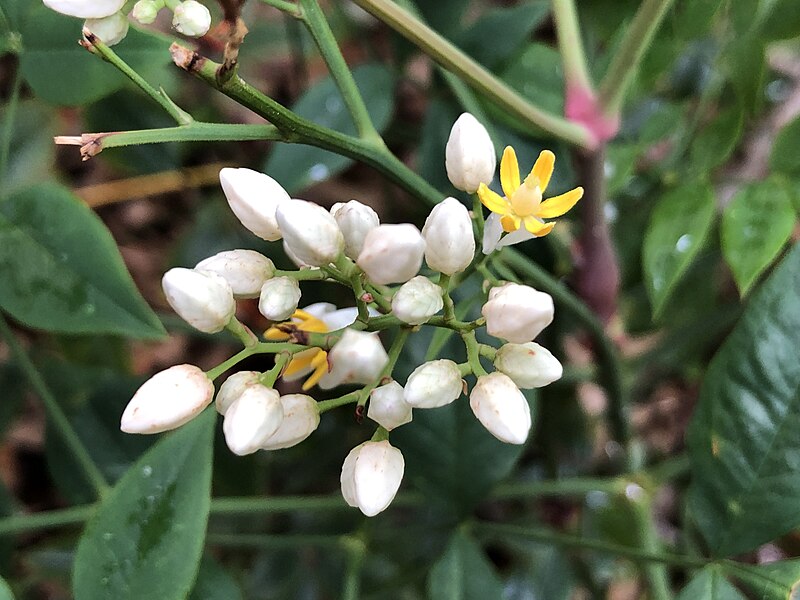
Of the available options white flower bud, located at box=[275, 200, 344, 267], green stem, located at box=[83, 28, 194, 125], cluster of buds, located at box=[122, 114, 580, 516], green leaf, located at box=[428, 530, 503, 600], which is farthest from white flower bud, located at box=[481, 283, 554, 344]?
green leaf, located at box=[428, 530, 503, 600]

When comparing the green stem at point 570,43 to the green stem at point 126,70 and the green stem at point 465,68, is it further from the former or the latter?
the green stem at point 126,70

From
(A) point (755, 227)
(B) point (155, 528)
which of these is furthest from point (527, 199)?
(B) point (155, 528)

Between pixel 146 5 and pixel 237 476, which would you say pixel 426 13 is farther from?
pixel 237 476

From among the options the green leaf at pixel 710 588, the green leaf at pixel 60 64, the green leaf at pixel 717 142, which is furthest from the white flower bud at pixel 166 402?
the green leaf at pixel 717 142

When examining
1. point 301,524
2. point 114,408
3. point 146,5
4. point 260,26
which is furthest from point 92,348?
point 146,5

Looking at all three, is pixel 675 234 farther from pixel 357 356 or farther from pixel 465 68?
pixel 357 356
